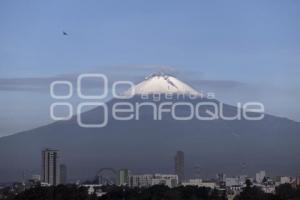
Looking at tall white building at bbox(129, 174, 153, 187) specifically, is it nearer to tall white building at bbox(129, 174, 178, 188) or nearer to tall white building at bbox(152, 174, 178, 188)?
tall white building at bbox(129, 174, 178, 188)

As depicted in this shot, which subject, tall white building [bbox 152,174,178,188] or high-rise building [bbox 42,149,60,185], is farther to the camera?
tall white building [bbox 152,174,178,188]

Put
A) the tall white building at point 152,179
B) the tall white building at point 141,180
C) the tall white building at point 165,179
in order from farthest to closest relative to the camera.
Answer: the tall white building at point 165,179, the tall white building at point 141,180, the tall white building at point 152,179

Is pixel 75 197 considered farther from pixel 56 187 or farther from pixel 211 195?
pixel 211 195

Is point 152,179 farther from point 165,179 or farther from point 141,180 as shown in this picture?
point 141,180

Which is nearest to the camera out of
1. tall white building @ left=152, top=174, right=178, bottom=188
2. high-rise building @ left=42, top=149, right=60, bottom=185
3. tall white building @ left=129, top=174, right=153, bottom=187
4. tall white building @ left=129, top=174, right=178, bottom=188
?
high-rise building @ left=42, top=149, right=60, bottom=185

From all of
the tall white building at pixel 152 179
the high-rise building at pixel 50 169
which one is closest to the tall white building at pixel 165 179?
the tall white building at pixel 152 179

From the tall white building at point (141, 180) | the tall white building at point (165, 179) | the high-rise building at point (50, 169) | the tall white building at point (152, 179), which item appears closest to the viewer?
the high-rise building at point (50, 169)

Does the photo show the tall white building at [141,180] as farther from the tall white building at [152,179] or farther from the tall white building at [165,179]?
the tall white building at [165,179]

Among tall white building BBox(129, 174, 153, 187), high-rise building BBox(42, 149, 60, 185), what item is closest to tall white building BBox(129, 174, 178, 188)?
tall white building BBox(129, 174, 153, 187)

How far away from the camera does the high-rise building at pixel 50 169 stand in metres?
33.3

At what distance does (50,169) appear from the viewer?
36219mm

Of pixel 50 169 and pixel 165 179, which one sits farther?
pixel 165 179

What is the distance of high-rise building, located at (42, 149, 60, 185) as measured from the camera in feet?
109

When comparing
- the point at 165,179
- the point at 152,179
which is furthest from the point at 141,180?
the point at 165,179
